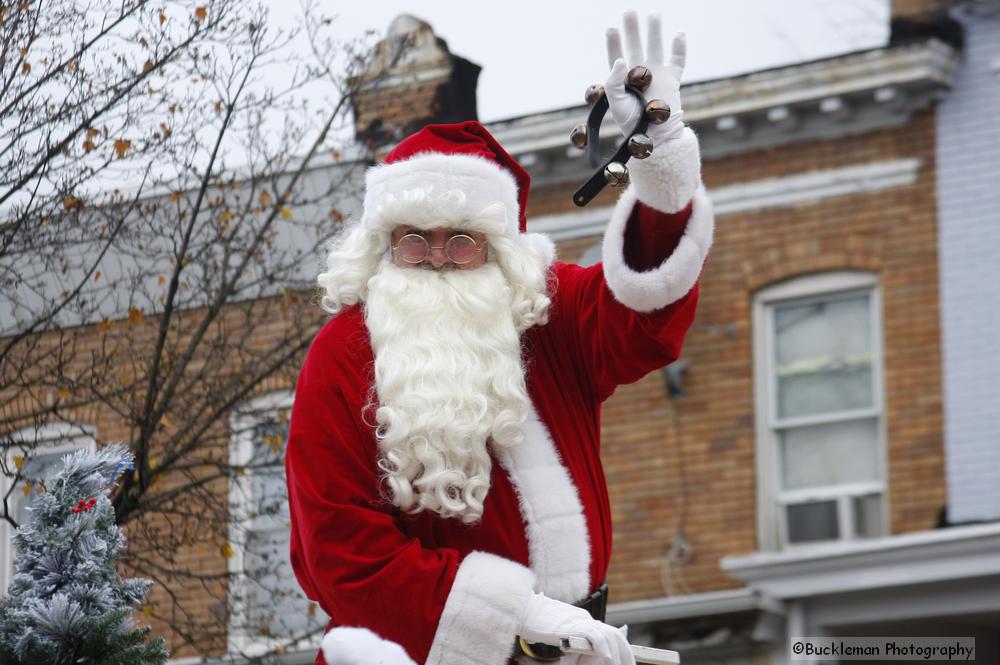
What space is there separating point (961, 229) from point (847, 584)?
8.37 ft

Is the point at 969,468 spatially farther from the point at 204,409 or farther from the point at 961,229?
the point at 204,409

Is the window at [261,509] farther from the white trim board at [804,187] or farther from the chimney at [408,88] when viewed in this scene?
the white trim board at [804,187]

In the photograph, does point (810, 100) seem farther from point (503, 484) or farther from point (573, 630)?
point (573, 630)

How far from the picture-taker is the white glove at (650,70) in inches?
159

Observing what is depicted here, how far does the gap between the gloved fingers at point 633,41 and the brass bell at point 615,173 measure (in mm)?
267

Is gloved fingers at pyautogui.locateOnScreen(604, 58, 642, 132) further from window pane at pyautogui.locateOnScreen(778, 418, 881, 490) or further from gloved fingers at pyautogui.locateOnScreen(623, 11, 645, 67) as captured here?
window pane at pyautogui.locateOnScreen(778, 418, 881, 490)

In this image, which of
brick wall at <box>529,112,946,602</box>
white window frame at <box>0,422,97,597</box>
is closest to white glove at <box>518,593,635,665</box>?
white window frame at <box>0,422,97,597</box>

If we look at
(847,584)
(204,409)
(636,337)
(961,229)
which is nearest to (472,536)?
(636,337)

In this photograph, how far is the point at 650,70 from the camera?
4055 mm

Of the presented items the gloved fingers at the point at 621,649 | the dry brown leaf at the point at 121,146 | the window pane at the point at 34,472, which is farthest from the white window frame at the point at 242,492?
→ the gloved fingers at the point at 621,649

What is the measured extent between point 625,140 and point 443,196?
0.63 meters

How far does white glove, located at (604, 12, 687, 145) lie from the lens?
13.3 ft

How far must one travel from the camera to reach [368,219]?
180 inches

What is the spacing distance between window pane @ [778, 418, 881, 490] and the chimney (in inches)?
133
